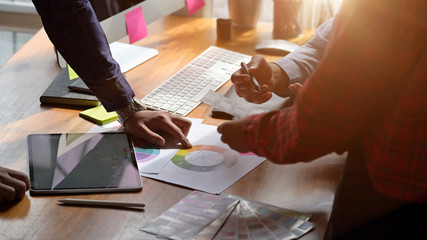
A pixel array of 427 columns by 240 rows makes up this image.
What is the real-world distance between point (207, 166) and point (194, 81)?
456 millimetres

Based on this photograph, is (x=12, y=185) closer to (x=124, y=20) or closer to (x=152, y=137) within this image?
(x=152, y=137)

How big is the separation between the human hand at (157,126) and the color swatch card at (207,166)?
0.04 meters

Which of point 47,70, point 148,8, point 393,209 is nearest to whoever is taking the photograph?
point 393,209

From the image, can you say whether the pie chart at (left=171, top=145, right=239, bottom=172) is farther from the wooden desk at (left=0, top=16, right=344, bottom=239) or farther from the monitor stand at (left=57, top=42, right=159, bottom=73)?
the monitor stand at (left=57, top=42, right=159, bottom=73)

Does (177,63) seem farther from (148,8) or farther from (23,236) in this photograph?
(23,236)

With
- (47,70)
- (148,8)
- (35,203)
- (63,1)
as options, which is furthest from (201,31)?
(35,203)

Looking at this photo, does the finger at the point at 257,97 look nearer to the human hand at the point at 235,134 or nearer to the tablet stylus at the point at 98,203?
the human hand at the point at 235,134

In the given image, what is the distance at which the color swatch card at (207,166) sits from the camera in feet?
3.32

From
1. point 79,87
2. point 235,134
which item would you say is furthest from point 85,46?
point 235,134

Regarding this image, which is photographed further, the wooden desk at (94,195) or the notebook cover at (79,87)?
the notebook cover at (79,87)

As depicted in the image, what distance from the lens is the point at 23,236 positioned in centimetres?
85

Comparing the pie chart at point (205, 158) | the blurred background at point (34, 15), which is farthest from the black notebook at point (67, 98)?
the blurred background at point (34, 15)

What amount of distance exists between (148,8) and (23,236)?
3.16ft

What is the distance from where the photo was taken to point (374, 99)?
74 cm
